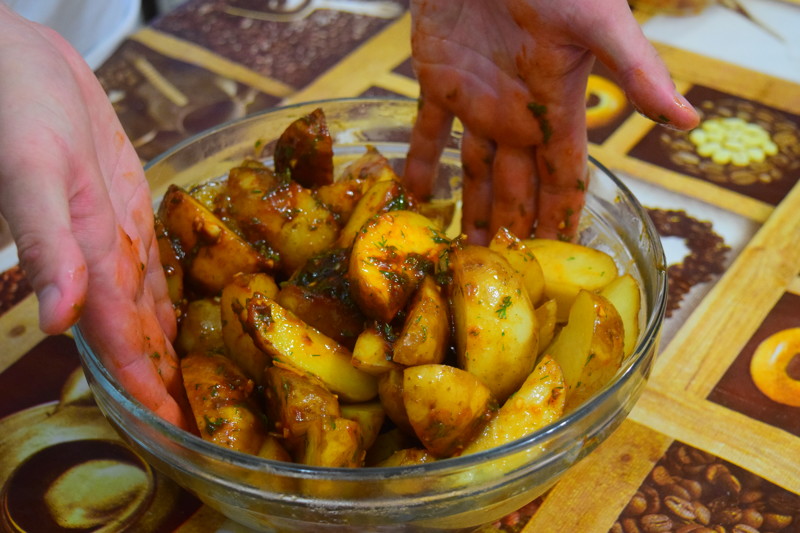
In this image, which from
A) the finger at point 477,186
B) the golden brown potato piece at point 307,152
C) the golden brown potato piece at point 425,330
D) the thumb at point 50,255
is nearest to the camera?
the thumb at point 50,255

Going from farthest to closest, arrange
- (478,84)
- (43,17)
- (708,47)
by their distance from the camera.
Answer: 1. (43,17)
2. (708,47)
3. (478,84)

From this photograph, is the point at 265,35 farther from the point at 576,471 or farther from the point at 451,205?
the point at 576,471

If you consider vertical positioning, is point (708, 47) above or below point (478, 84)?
below

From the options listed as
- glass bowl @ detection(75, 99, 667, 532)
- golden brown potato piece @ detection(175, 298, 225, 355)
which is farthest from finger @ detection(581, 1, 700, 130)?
golden brown potato piece @ detection(175, 298, 225, 355)

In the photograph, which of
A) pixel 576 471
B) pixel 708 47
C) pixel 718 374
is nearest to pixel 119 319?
pixel 576 471

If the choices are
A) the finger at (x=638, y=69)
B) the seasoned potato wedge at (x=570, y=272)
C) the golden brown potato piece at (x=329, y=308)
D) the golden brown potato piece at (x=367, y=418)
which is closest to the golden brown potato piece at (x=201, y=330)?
the golden brown potato piece at (x=329, y=308)

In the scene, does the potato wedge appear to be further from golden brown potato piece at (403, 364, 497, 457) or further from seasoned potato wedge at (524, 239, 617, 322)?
golden brown potato piece at (403, 364, 497, 457)

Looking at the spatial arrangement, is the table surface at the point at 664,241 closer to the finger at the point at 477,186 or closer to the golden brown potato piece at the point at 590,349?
the golden brown potato piece at the point at 590,349
